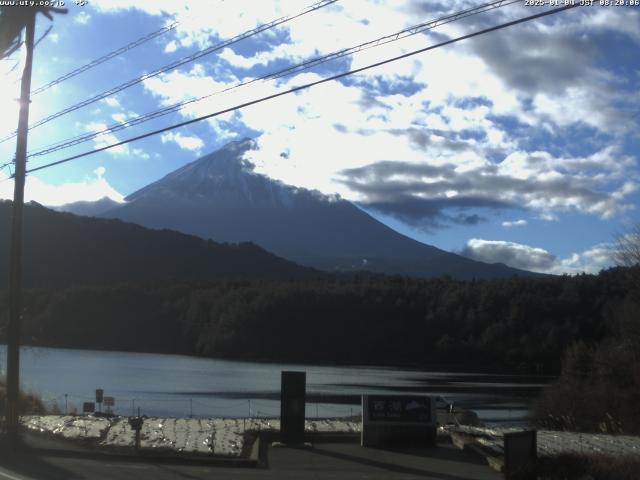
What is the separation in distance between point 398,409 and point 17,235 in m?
9.80

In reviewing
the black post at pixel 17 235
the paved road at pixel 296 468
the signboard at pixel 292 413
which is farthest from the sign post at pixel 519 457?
the black post at pixel 17 235

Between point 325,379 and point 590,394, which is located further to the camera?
point 325,379

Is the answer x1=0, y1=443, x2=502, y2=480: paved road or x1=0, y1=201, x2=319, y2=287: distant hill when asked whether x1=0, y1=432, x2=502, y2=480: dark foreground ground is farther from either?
x1=0, y1=201, x2=319, y2=287: distant hill

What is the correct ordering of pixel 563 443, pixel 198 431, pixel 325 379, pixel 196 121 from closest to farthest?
pixel 196 121
pixel 563 443
pixel 198 431
pixel 325 379

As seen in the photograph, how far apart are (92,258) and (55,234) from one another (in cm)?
783

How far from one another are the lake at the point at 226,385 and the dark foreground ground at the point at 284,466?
17.3 meters

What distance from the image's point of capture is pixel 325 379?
62.0 meters

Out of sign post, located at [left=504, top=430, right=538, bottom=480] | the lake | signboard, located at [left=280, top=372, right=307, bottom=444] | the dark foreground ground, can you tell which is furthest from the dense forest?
sign post, located at [left=504, top=430, right=538, bottom=480]

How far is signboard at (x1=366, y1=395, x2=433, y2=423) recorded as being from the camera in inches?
723

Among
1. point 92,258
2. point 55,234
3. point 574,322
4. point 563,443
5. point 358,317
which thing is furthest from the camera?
point 92,258

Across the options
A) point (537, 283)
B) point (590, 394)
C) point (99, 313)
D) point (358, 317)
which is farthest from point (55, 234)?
point (590, 394)

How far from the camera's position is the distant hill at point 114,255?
96250 millimetres

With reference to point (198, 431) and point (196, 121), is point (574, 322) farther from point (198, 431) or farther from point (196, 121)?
point (196, 121)

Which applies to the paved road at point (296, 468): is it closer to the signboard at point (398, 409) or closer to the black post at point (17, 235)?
the signboard at point (398, 409)
